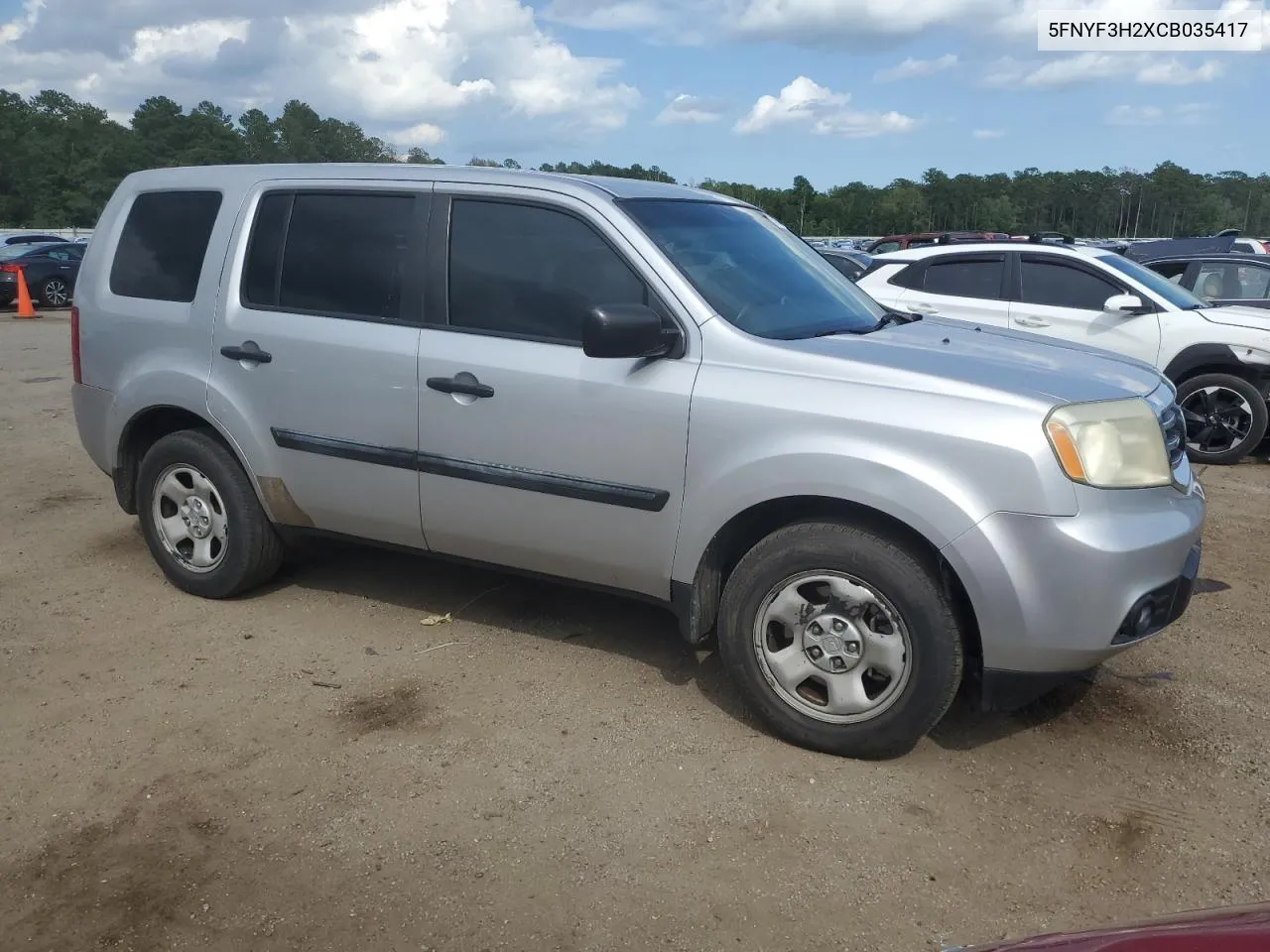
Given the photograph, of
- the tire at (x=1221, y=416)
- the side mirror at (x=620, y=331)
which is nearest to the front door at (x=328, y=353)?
the side mirror at (x=620, y=331)

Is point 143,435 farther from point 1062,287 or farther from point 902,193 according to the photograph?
point 902,193

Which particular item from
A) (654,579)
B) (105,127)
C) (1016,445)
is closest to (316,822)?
(654,579)

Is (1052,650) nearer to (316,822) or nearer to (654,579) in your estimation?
(654,579)

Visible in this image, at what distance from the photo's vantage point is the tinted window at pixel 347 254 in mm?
4320

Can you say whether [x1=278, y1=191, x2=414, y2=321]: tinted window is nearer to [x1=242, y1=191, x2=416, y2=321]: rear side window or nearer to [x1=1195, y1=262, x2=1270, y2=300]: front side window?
[x1=242, y1=191, x2=416, y2=321]: rear side window

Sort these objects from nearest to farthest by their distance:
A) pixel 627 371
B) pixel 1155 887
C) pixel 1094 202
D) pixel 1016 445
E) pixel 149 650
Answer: pixel 1155 887 → pixel 1016 445 → pixel 627 371 → pixel 149 650 → pixel 1094 202

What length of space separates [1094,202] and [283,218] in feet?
237

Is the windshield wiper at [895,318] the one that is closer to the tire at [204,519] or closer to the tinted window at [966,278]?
the tire at [204,519]

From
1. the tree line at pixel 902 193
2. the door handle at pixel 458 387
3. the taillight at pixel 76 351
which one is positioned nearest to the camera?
the door handle at pixel 458 387

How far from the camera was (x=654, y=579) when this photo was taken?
388cm

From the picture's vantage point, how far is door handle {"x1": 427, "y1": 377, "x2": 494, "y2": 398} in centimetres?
402

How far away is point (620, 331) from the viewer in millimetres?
3541

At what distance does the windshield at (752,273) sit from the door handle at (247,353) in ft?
5.58

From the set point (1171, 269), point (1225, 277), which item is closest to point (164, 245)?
point (1171, 269)
